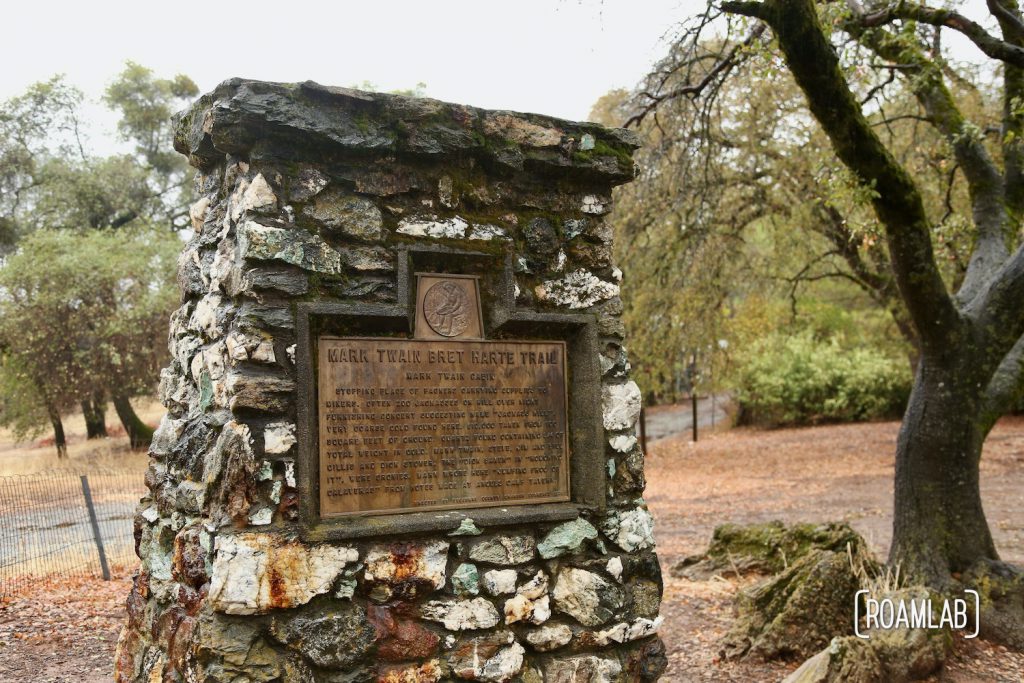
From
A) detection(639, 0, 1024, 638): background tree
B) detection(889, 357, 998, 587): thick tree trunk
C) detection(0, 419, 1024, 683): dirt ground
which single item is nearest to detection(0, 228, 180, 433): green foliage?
detection(0, 419, 1024, 683): dirt ground

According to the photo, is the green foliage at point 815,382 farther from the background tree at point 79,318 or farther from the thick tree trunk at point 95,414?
the thick tree trunk at point 95,414

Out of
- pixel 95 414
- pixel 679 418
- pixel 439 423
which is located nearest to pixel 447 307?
pixel 439 423

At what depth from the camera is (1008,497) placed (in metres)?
10.6

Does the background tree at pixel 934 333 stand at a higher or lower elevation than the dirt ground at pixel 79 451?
higher

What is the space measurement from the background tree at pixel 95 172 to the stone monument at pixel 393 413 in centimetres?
1643

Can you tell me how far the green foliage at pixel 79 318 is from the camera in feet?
55.5

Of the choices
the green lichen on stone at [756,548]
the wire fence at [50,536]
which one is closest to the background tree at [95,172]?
the wire fence at [50,536]

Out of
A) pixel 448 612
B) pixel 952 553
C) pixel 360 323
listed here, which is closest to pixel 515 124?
pixel 360 323

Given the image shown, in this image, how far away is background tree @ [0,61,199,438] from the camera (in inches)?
780

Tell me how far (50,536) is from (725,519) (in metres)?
7.58

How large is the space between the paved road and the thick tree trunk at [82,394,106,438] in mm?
13381

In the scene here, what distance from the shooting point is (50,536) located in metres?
8.34

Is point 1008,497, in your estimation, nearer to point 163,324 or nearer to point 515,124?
point 515,124

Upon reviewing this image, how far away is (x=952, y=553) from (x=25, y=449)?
22.2 metres
